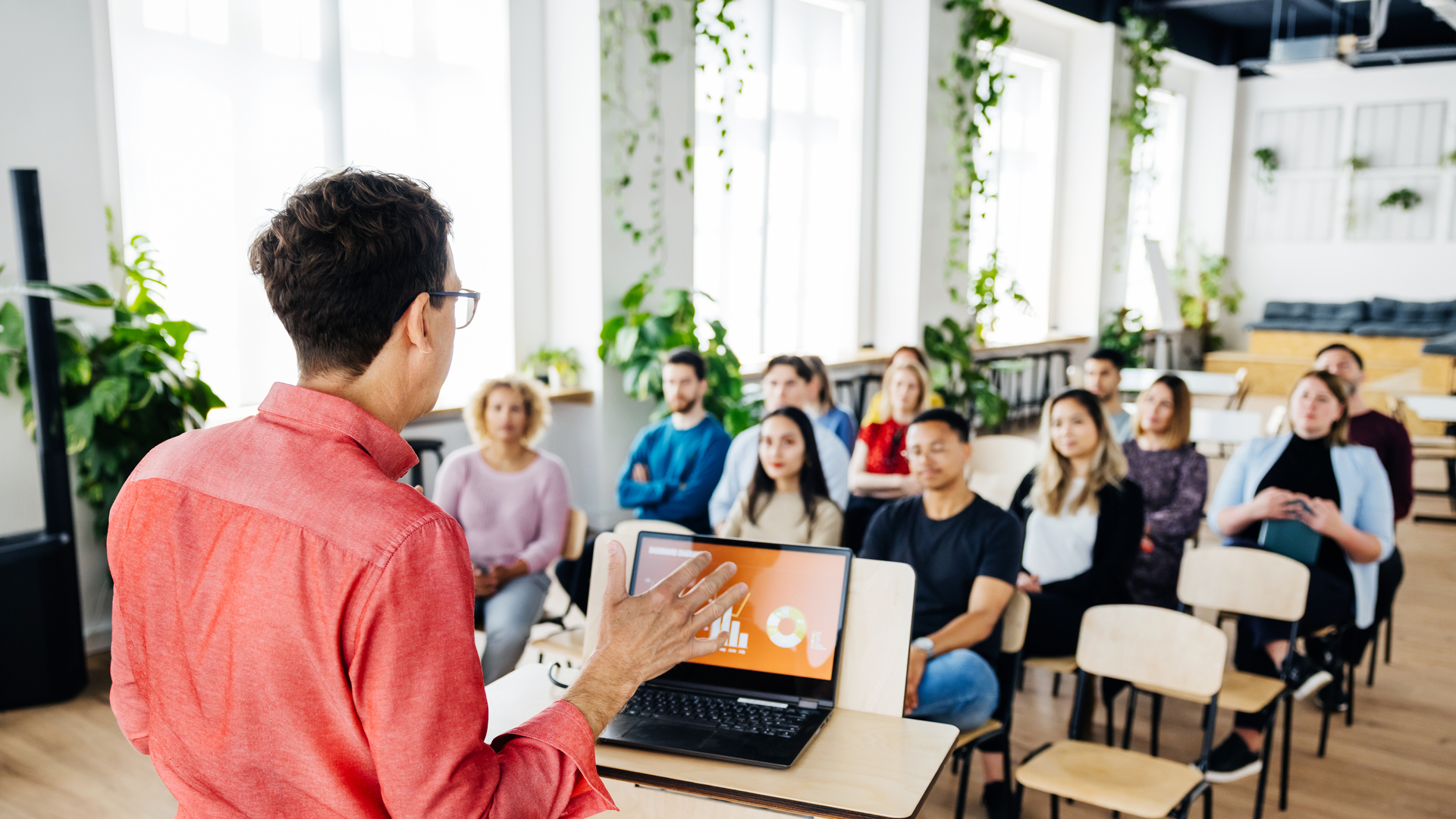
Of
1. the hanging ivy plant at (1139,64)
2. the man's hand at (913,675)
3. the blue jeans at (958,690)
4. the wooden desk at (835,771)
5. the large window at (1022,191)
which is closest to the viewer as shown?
A: the wooden desk at (835,771)

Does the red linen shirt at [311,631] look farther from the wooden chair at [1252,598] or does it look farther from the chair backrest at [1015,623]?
the wooden chair at [1252,598]

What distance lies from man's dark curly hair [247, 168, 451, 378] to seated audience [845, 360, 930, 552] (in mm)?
3328

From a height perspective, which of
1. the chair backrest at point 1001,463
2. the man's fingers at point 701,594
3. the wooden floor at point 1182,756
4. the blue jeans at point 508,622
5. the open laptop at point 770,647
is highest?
the man's fingers at point 701,594

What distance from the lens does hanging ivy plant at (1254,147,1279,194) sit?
12.5 meters

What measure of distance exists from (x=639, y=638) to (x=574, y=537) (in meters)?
2.61

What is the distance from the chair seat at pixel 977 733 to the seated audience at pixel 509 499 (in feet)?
5.07

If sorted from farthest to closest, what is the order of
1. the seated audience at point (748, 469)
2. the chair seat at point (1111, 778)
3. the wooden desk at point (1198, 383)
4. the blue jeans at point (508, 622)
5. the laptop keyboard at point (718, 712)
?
the wooden desk at point (1198, 383) → the seated audience at point (748, 469) → the blue jeans at point (508, 622) → the chair seat at point (1111, 778) → the laptop keyboard at point (718, 712)

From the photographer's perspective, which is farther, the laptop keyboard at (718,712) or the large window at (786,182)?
the large window at (786,182)

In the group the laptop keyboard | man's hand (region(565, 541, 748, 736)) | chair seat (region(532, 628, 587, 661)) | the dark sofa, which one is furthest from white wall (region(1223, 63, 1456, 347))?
man's hand (region(565, 541, 748, 736))

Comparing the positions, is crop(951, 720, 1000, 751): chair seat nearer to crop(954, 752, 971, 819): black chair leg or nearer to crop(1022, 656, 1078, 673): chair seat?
crop(954, 752, 971, 819): black chair leg

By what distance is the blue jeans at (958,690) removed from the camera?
242cm

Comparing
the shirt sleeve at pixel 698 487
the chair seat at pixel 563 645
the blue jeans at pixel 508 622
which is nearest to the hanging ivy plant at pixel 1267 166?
the shirt sleeve at pixel 698 487

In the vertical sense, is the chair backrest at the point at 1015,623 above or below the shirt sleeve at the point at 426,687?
below

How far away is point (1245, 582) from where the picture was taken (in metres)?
3.01
